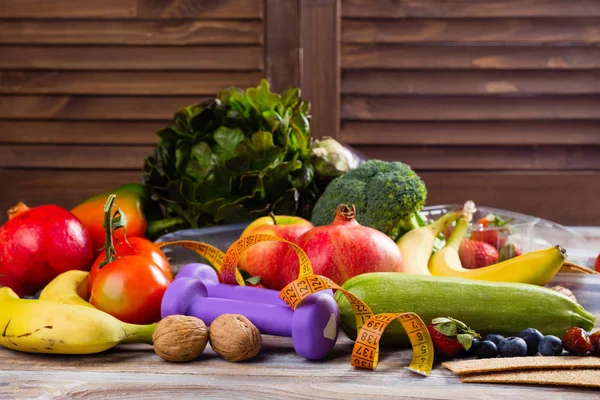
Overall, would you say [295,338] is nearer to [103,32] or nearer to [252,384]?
[252,384]

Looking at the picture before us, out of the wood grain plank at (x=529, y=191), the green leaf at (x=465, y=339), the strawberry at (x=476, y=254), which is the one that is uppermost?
the green leaf at (x=465, y=339)

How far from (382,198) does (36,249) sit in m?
0.70

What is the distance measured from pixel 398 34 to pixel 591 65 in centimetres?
75

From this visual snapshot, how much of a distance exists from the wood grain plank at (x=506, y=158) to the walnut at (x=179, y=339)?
1.93 m

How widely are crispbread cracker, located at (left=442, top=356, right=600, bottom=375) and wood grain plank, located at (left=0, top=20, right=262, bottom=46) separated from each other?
6.72 feet

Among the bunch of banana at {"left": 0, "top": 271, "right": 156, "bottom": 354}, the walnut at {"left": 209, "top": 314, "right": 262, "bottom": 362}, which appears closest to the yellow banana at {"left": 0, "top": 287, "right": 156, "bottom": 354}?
the bunch of banana at {"left": 0, "top": 271, "right": 156, "bottom": 354}

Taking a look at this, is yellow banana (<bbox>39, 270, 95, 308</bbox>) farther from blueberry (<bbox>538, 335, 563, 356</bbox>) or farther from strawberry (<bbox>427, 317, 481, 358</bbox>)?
blueberry (<bbox>538, 335, 563, 356</bbox>)

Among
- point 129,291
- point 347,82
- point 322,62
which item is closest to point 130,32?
point 322,62

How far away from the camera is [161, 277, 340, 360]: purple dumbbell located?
882mm

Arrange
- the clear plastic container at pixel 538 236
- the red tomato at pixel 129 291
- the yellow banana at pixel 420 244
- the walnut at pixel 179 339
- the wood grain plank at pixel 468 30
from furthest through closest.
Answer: the wood grain plank at pixel 468 30 < the clear plastic container at pixel 538 236 < the yellow banana at pixel 420 244 < the red tomato at pixel 129 291 < the walnut at pixel 179 339

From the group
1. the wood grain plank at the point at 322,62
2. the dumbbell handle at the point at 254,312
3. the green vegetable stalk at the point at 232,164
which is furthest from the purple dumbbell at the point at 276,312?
the wood grain plank at the point at 322,62

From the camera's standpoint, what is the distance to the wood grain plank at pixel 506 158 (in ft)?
8.87

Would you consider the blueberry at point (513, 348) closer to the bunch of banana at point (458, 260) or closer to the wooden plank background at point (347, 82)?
the bunch of banana at point (458, 260)

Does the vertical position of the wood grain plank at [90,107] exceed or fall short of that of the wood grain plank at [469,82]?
it falls short
